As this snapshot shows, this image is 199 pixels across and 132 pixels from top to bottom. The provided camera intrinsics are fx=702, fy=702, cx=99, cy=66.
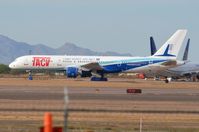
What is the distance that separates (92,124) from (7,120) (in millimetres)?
3836

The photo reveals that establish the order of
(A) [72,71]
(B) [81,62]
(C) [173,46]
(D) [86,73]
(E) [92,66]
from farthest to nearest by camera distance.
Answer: (C) [173,46] < (B) [81,62] < (D) [86,73] < (E) [92,66] < (A) [72,71]

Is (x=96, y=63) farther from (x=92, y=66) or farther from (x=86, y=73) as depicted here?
(x=86, y=73)

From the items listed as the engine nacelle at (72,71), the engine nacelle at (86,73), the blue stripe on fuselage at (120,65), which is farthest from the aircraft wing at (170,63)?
the engine nacelle at (72,71)

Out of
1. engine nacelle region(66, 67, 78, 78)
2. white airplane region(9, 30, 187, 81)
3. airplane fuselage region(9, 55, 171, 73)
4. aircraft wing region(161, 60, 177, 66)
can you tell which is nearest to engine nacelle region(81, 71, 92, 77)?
white airplane region(9, 30, 187, 81)

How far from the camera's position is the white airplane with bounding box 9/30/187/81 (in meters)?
100

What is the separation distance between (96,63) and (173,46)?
1453cm

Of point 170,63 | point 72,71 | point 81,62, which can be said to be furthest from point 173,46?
point 72,71

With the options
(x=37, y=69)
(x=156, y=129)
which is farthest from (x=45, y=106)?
(x=37, y=69)

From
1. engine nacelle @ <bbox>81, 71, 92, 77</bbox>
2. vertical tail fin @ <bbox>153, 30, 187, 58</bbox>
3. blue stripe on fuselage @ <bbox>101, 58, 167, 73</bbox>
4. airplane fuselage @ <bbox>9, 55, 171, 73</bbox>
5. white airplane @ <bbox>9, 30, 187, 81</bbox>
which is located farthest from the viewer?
vertical tail fin @ <bbox>153, 30, 187, 58</bbox>

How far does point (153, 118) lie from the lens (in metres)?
32.8

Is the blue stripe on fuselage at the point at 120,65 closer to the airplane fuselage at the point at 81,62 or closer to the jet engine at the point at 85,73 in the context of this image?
the airplane fuselage at the point at 81,62

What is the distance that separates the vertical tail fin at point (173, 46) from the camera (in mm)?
108000

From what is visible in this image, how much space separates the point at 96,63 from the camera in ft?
334

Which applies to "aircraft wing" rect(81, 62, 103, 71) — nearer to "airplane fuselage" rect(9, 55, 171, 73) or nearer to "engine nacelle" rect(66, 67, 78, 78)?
"airplane fuselage" rect(9, 55, 171, 73)
